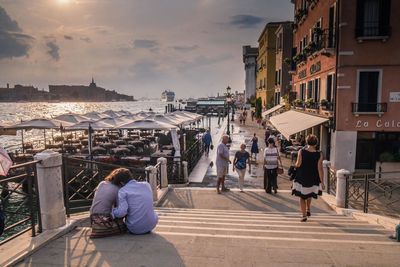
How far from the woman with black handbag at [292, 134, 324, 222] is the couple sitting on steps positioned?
3114 mm

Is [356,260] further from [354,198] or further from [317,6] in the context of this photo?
[317,6]

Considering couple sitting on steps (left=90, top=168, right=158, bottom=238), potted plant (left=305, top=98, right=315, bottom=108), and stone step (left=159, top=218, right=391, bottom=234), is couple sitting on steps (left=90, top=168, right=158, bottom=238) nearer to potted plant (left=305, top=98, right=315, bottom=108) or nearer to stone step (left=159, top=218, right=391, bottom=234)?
stone step (left=159, top=218, right=391, bottom=234)

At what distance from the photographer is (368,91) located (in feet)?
49.6

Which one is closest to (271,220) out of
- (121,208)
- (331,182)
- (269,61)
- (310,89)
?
(121,208)

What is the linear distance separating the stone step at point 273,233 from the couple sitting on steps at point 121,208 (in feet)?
1.84

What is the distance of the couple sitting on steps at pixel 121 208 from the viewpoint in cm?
512

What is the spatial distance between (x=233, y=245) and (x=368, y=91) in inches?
514

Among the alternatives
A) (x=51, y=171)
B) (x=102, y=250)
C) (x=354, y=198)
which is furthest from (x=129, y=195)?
(x=354, y=198)

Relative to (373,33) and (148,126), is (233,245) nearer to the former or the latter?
(148,126)

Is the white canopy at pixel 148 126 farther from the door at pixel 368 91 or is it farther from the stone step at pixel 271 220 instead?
the stone step at pixel 271 220

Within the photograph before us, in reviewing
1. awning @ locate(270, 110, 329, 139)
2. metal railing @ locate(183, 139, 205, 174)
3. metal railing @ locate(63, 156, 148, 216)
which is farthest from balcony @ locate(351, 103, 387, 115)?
metal railing @ locate(63, 156, 148, 216)

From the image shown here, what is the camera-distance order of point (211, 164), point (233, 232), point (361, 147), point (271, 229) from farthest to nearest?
1. point (211, 164)
2. point (361, 147)
3. point (271, 229)
4. point (233, 232)

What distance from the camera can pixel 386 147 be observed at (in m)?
15.6

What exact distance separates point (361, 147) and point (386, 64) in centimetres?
393
